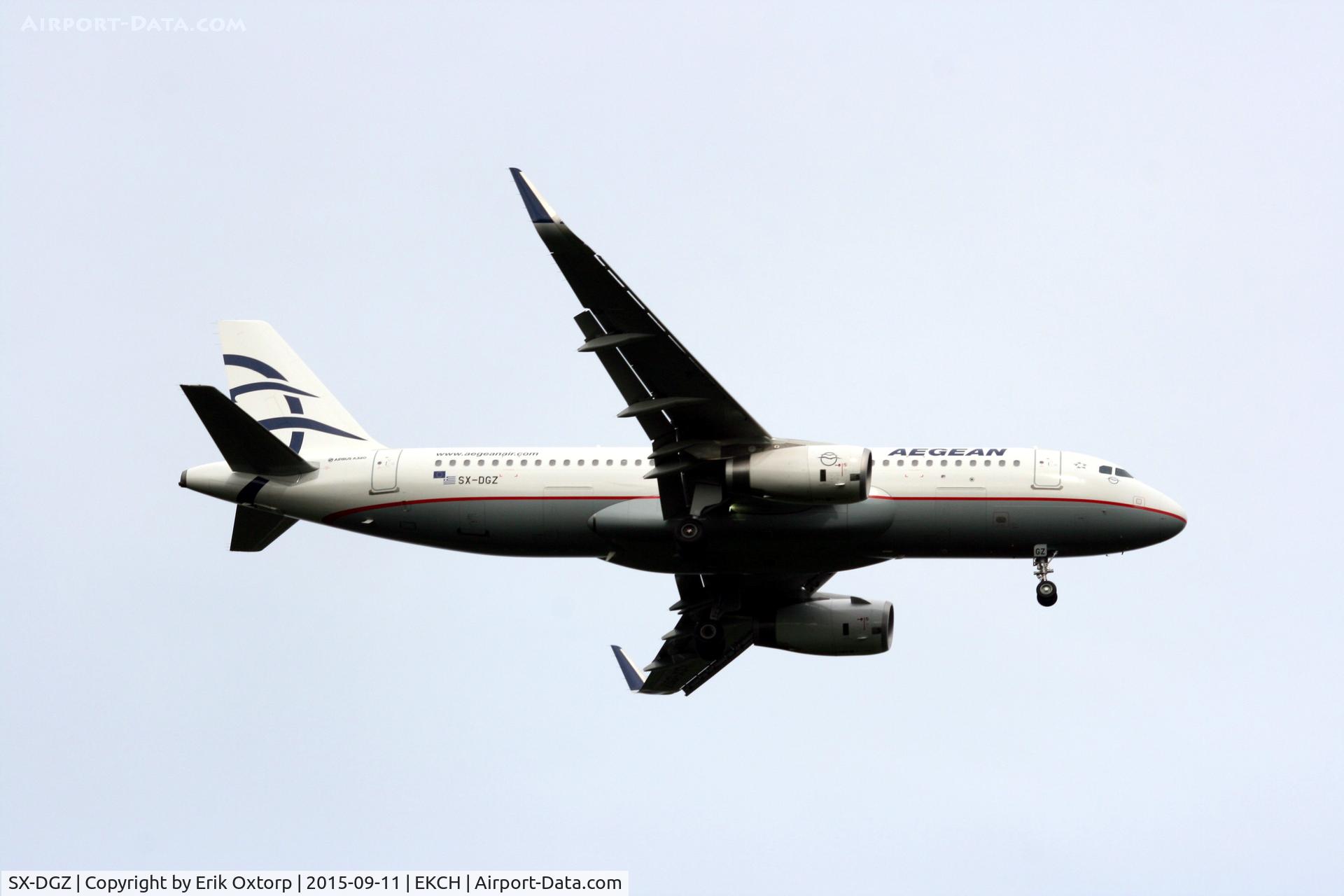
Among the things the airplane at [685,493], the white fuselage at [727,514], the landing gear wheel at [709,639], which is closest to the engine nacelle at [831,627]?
the landing gear wheel at [709,639]

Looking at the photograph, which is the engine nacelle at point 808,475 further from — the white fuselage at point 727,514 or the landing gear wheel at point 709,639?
the landing gear wheel at point 709,639

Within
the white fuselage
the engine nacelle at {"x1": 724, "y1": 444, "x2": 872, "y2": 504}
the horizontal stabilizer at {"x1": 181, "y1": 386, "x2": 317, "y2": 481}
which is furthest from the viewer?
the horizontal stabilizer at {"x1": 181, "y1": 386, "x2": 317, "y2": 481}

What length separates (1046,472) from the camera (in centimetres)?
4641

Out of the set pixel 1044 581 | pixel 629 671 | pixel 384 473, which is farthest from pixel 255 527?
pixel 1044 581

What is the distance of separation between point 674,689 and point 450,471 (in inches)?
431

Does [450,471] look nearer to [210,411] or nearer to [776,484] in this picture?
[210,411]

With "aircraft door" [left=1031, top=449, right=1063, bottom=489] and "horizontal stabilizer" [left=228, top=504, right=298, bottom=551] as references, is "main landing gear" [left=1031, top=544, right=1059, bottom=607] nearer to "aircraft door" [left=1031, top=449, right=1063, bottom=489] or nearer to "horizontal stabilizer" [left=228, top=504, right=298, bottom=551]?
"aircraft door" [left=1031, top=449, right=1063, bottom=489]

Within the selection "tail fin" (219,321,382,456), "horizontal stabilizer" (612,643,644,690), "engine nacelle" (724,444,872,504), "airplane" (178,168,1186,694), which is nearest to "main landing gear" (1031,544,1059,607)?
"airplane" (178,168,1186,694)

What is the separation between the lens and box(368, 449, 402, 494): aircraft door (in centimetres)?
4828

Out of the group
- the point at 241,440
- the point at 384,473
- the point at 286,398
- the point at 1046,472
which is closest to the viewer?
the point at 1046,472

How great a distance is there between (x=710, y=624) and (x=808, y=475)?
980 centimetres

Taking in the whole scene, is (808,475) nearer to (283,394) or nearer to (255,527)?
(255,527)

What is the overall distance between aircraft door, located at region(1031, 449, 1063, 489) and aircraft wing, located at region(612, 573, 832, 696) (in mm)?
7803

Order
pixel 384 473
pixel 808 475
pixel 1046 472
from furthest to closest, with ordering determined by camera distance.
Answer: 1. pixel 384 473
2. pixel 1046 472
3. pixel 808 475
